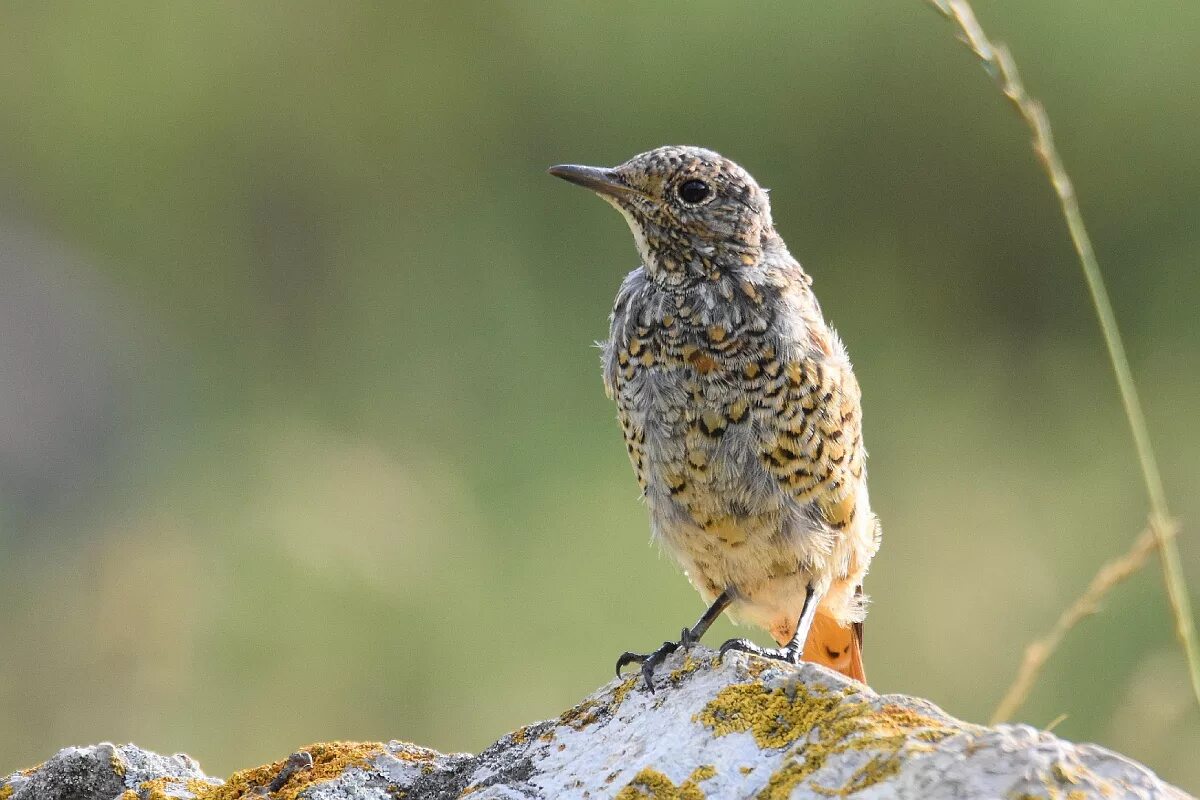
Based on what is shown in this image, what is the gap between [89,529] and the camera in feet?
26.5

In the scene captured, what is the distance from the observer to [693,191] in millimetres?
4570

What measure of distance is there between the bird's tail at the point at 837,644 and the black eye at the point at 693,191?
134cm

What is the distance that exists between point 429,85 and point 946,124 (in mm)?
3208

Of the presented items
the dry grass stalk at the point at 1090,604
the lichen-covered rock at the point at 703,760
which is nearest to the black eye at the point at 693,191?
the lichen-covered rock at the point at 703,760

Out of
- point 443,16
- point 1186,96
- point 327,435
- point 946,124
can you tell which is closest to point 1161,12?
point 1186,96

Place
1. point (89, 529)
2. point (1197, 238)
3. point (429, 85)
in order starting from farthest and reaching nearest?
1. point (429, 85)
2. point (1197, 238)
3. point (89, 529)

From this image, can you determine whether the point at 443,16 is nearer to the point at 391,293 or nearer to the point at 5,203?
the point at 391,293

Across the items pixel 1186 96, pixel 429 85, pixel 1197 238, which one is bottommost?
pixel 1197 238

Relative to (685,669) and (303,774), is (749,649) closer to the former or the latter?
(685,669)

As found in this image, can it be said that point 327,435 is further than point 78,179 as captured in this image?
No

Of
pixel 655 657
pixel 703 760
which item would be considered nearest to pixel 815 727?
pixel 703 760

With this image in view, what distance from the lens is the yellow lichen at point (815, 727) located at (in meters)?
2.56

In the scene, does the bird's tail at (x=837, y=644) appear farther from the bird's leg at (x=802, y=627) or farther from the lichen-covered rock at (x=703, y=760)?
the lichen-covered rock at (x=703, y=760)

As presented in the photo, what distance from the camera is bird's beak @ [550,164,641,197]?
4.57m
